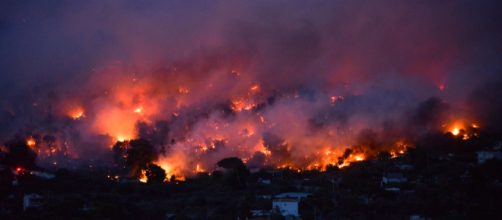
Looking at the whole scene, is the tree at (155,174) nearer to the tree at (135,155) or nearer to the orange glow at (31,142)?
the tree at (135,155)

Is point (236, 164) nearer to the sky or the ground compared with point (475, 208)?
nearer to the sky

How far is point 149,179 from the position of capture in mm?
41719

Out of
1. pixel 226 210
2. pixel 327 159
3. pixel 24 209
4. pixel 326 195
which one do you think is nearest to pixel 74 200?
pixel 24 209

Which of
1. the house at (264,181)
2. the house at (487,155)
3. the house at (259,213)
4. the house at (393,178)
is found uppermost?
the house at (487,155)

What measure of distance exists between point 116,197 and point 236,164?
8718 millimetres

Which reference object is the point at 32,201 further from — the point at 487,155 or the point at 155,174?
the point at 487,155

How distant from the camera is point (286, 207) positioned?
108ft

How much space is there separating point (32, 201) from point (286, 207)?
433 inches

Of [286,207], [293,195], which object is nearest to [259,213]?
[286,207]

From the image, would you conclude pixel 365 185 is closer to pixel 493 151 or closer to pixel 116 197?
pixel 493 151

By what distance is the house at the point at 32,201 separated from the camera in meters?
32.9

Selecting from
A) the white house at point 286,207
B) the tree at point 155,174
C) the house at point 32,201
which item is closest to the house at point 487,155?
the white house at point 286,207

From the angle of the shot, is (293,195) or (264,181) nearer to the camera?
(293,195)

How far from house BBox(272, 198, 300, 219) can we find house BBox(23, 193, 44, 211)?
10.1m
